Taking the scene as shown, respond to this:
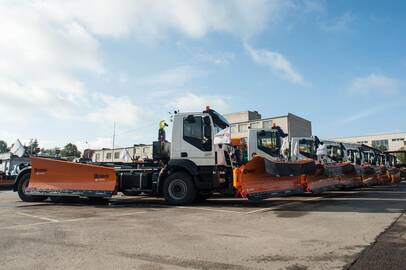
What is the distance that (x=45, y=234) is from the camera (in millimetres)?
6422

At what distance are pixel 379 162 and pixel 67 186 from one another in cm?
2671

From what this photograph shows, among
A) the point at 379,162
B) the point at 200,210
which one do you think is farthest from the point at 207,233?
the point at 379,162

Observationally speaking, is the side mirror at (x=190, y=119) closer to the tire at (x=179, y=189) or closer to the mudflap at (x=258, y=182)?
the tire at (x=179, y=189)

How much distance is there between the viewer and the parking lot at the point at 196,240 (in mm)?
4613

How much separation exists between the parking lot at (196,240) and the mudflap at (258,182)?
1.41 meters

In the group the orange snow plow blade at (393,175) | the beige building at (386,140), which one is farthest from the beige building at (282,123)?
the beige building at (386,140)

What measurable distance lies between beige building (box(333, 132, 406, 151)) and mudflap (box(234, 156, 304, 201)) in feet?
296

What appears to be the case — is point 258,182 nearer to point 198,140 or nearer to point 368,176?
point 198,140

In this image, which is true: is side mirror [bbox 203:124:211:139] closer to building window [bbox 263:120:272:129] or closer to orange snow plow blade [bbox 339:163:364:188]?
orange snow plow blade [bbox 339:163:364:188]

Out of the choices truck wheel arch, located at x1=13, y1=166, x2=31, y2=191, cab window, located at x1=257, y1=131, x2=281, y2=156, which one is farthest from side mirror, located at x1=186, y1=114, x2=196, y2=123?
truck wheel arch, located at x1=13, y1=166, x2=31, y2=191

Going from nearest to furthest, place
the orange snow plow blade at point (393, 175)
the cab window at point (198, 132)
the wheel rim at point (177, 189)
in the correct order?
the wheel rim at point (177, 189), the cab window at point (198, 132), the orange snow plow blade at point (393, 175)

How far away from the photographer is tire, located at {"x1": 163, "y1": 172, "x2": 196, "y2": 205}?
11.3 meters

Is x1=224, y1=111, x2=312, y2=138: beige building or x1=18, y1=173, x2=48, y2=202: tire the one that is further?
x1=224, y1=111, x2=312, y2=138: beige building

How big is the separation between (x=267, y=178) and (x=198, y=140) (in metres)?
2.48
